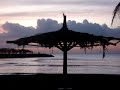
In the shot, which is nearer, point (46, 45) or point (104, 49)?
point (104, 49)
